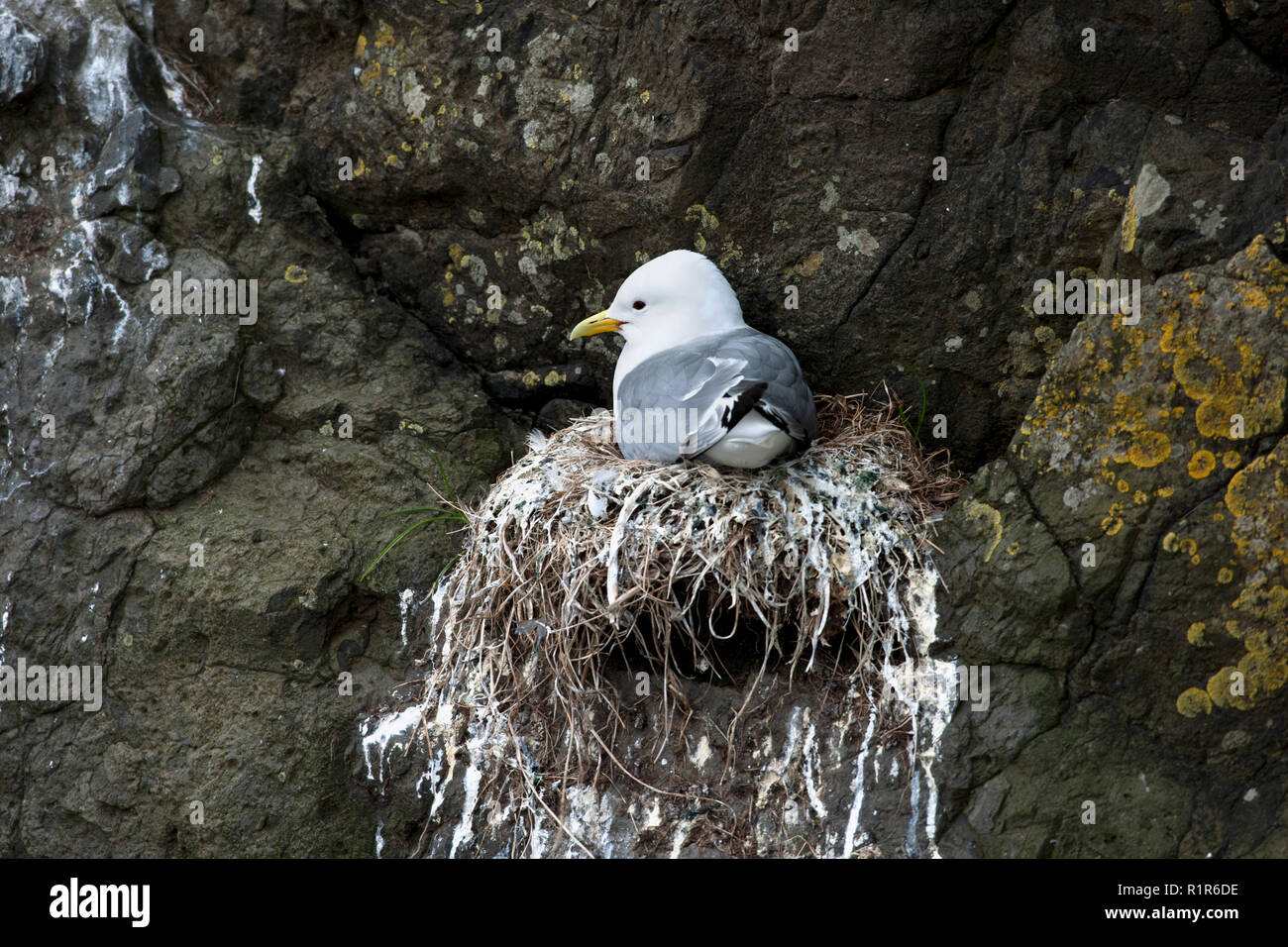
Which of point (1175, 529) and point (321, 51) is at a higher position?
point (321, 51)

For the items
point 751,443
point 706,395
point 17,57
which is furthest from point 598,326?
point 17,57

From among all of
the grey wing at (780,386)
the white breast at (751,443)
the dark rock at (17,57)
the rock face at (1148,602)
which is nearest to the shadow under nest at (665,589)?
the white breast at (751,443)

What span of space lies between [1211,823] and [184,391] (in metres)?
3.42

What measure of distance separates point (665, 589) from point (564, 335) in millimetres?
1335

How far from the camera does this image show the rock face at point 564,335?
10.1ft

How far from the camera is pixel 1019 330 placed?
12.3 ft

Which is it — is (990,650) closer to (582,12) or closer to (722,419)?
(722,419)

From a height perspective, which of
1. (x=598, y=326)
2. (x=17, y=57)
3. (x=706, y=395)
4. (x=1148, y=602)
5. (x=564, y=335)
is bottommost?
(x=1148, y=602)

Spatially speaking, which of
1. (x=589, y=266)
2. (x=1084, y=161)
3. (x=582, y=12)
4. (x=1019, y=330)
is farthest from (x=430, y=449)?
(x=1084, y=161)

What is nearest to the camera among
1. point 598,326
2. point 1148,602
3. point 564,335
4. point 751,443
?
point 1148,602

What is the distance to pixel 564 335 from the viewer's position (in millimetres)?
4348

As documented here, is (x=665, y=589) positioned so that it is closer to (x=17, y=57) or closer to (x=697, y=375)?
(x=697, y=375)

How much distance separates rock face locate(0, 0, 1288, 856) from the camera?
307 centimetres

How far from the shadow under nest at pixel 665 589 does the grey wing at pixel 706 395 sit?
11 centimetres
